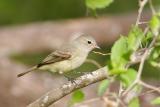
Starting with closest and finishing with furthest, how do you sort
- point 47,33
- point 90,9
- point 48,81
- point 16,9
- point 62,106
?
point 90,9 < point 62,106 < point 48,81 < point 47,33 < point 16,9

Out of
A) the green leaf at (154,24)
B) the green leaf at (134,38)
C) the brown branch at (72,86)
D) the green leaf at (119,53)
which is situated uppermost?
the green leaf at (154,24)

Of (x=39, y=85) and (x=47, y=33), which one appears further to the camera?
(x=47, y=33)

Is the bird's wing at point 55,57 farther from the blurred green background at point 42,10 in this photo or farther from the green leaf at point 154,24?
the blurred green background at point 42,10

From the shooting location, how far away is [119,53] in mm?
3254

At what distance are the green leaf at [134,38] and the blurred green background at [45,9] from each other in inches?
353

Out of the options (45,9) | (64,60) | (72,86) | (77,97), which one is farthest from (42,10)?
(77,97)

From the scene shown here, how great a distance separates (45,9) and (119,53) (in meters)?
9.34

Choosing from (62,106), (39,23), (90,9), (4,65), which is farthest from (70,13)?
(90,9)

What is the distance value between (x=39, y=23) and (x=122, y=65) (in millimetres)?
9142

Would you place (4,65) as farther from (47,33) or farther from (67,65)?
(67,65)

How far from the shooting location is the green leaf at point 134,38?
320cm

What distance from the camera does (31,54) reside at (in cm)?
1190

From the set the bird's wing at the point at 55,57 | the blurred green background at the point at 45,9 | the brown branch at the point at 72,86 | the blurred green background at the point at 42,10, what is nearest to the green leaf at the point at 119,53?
the brown branch at the point at 72,86

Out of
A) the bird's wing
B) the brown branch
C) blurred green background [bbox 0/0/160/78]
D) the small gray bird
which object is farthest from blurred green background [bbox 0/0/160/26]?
the brown branch
